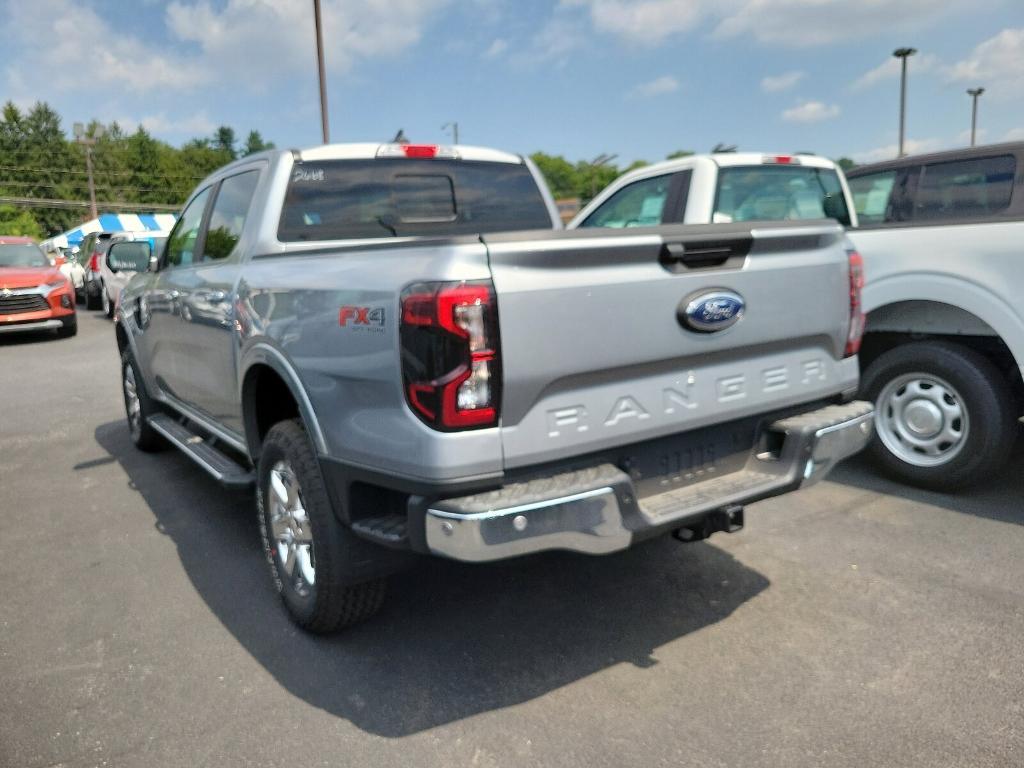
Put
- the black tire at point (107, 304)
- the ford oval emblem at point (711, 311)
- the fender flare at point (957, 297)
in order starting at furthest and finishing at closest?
the black tire at point (107, 304) → the fender flare at point (957, 297) → the ford oval emblem at point (711, 311)

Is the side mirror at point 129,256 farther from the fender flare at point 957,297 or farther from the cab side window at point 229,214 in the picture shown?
the fender flare at point 957,297

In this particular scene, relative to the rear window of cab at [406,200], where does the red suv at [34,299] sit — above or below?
below

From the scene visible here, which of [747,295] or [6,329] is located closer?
[747,295]

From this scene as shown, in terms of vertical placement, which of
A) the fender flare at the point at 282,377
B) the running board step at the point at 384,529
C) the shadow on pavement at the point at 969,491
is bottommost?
the shadow on pavement at the point at 969,491

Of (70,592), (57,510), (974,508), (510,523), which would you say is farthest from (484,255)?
(57,510)

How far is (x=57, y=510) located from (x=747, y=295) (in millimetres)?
4253

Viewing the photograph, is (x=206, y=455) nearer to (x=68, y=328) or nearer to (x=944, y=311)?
(x=944, y=311)

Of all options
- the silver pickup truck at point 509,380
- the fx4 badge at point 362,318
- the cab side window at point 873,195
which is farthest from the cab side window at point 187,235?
the cab side window at point 873,195

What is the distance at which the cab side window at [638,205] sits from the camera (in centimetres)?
578

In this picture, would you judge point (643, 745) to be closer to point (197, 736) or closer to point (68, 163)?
point (197, 736)

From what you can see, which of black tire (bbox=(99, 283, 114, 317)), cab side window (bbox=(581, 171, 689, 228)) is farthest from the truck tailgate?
black tire (bbox=(99, 283, 114, 317))

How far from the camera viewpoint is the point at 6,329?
13070 millimetres

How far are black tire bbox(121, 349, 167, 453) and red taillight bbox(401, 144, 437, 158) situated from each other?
283 cm

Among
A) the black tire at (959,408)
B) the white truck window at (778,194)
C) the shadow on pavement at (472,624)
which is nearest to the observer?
the shadow on pavement at (472,624)
